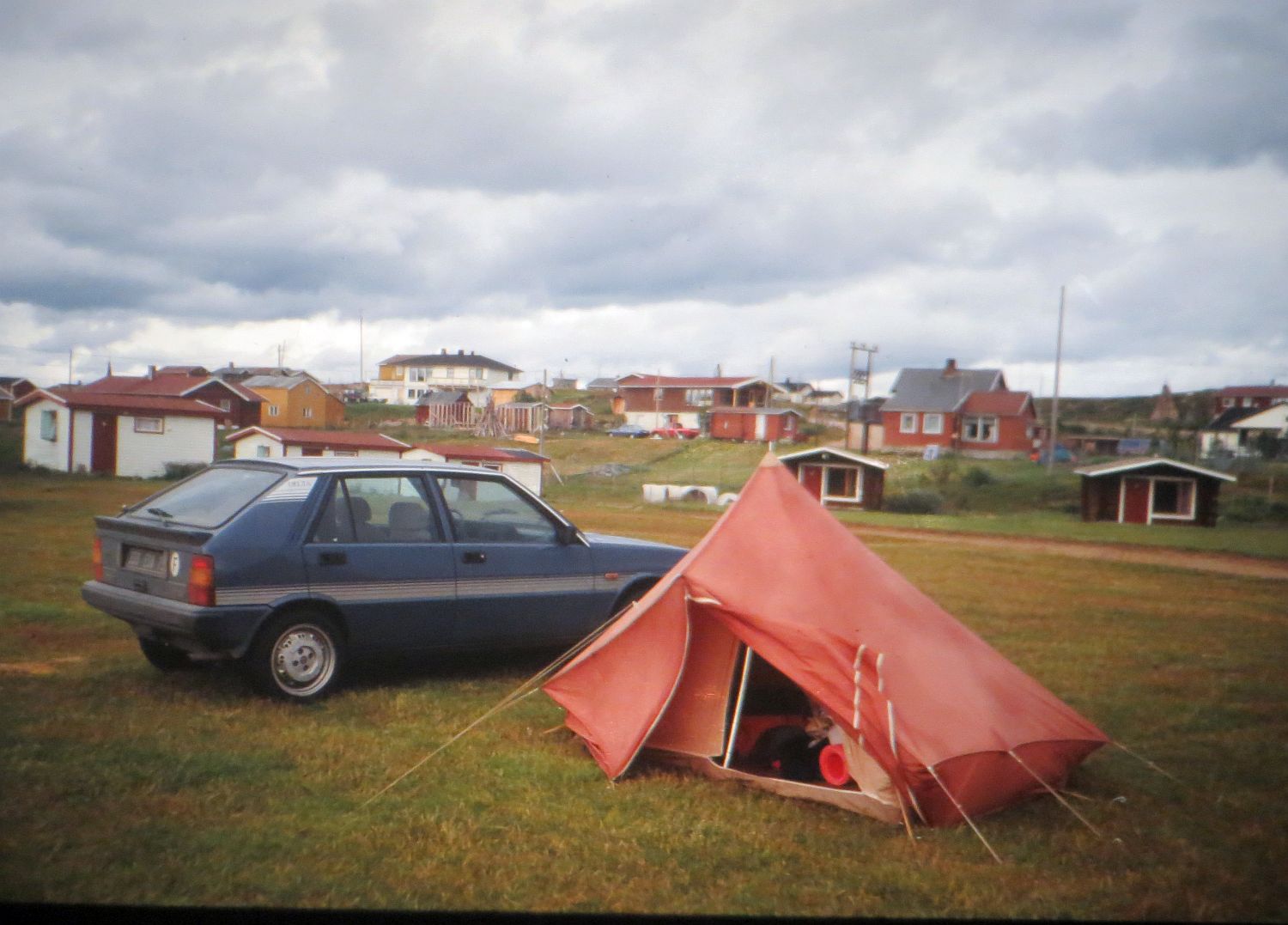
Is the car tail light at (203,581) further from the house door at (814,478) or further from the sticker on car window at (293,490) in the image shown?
the house door at (814,478)

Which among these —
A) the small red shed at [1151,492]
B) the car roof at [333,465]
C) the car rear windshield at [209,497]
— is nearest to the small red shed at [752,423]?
the small red shed at [1151,492]

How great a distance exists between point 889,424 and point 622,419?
20299 mm

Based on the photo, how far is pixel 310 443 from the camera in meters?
38.4

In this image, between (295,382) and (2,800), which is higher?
(295,382)

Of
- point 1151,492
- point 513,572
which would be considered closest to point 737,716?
point 513,572

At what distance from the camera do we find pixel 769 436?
60.8 m

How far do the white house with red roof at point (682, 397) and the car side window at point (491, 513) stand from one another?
6488cm

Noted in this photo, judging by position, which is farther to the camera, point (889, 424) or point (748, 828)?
point (889, 424)

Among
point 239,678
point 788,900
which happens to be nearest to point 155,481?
point 239,678

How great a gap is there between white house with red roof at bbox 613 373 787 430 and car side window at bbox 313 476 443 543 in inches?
2575

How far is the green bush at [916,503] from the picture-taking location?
40.4 metres

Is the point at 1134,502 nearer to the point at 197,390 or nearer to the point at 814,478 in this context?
the point at 814,478

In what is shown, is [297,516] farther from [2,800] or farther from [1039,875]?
[1039,875]

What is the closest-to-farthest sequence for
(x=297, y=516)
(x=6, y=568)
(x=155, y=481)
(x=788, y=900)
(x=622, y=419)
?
(x=788, y=900) → (x=297, y=516) → (x=6, y=568) → (x=155, y=481) → (x=622, y=419)
